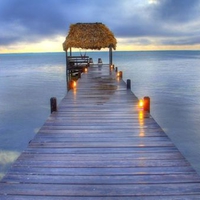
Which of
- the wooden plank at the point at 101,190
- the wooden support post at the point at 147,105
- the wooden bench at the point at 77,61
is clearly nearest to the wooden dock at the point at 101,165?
the wooden plank at the point at 101,190

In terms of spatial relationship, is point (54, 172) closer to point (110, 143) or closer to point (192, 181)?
point (110, 143)

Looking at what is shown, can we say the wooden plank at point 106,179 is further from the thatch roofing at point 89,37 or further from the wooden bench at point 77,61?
the wooden bench at point 77,61

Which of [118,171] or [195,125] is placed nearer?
[118,171]

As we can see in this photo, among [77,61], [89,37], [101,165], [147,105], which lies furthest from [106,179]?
[77,61]

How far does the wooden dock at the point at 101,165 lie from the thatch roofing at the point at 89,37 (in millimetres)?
18666

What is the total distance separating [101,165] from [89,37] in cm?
2210

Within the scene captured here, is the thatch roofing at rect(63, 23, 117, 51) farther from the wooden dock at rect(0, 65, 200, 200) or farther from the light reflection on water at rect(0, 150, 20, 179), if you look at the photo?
the wooden dock at rect(0, 65, 200, 200)

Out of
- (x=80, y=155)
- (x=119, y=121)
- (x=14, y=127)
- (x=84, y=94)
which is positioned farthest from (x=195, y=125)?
(x=80, y=155)

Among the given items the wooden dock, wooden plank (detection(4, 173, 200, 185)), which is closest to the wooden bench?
the wooden dock

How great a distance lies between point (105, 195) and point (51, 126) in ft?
11.8

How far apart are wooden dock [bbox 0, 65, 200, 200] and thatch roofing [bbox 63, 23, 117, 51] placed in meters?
18.7

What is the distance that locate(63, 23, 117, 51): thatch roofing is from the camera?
82.9 ft

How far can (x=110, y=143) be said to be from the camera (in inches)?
223

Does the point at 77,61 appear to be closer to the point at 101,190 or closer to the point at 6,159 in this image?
the point at 6,159
